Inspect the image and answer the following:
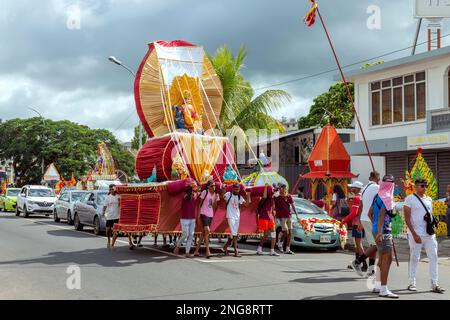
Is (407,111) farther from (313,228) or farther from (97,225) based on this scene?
(97,225)

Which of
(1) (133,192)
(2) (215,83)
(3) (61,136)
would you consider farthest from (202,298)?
(3) (61,136)

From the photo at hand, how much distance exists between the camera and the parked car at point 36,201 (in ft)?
93.8

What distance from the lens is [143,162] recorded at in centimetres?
1471

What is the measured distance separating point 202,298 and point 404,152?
59.0 ft

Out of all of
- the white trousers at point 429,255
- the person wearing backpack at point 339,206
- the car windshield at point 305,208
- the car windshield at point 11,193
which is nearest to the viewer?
the white trousers at point 429,255

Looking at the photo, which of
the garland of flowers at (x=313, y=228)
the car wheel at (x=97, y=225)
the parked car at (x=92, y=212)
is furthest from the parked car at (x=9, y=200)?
the garland of flowers at (x=313, y=228)

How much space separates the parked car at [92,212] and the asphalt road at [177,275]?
3.93 metres

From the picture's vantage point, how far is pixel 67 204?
79.5ft

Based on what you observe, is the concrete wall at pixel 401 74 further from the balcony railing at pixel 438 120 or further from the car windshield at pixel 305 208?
the car windshield at pixel 305 208

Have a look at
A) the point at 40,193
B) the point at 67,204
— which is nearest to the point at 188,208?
the point at 67,204

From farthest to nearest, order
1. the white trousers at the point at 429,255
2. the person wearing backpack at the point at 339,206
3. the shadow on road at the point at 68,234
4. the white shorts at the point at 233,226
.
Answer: the person wearing backpack at the point at 339,206, the shadow on road at the point at 68,234, the white shorts at the point at 233,226, the white trousers at the point at 429,255

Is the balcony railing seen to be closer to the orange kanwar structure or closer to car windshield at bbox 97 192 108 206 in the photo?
→ the orange kanwar structure

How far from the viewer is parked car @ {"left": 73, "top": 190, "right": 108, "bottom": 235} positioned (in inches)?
762

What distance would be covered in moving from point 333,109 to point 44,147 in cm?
2817
